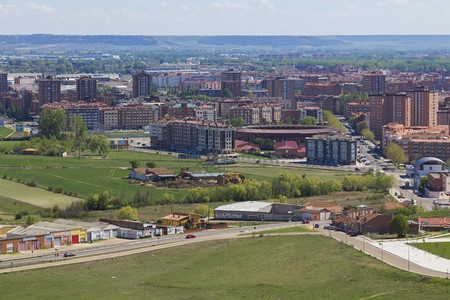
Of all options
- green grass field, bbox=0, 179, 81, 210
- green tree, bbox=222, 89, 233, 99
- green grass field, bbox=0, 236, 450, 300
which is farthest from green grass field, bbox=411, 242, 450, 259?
green tree, bbox=222, 89, 233, 99

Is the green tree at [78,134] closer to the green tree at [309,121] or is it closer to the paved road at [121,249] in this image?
the green tree at [309,121]

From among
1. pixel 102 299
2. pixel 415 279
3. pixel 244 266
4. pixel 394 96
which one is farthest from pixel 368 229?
pixel 394 96

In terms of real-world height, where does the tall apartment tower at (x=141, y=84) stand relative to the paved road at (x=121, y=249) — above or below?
above

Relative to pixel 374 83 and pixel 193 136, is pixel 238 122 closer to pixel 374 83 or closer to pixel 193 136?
pixel 193 136

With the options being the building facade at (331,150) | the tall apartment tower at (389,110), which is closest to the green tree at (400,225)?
the building facade at (331,150)

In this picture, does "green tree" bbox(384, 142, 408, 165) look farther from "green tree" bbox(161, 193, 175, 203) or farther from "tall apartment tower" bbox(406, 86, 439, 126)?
"green tree" bbox(161, 193, 175, 203)

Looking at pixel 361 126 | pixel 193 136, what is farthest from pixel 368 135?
pixel 193 136

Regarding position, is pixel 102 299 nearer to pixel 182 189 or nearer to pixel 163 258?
pixel 163 258
